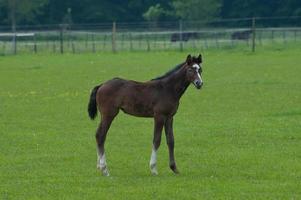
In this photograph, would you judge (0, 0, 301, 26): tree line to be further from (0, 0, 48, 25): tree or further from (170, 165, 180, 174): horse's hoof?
(170, 165, 180, 174): horse's hoof

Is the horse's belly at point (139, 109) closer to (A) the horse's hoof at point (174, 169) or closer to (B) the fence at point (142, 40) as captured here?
(A) the horse's hoof at point (174, 169)

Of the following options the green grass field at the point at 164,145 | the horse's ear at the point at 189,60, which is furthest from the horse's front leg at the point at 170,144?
the horse's ear at the point at 189,60

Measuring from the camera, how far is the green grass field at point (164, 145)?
12695 millimetres

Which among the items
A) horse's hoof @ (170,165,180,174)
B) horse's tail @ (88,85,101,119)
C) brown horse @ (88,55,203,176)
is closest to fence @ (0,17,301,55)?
horse's tail @ (88,85,101,119)

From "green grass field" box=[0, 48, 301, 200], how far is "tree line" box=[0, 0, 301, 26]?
202 feet

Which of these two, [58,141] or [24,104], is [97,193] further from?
[24,104]

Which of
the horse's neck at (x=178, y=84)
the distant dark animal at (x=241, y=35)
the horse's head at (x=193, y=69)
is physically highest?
the horse's head at (x=193, y=69)

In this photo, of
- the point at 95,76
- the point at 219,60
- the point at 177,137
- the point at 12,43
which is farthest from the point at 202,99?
the point at 12,43

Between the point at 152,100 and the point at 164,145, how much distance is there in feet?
10.7

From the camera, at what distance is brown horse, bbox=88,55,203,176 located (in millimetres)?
13953

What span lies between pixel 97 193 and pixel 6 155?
401 cm

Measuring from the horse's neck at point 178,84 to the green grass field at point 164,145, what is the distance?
3.98ft

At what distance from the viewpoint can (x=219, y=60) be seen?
4762 centimetres

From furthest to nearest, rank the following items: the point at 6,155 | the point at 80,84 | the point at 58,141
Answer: the point at 80,84
the point at 58,141
the point at 6,155
